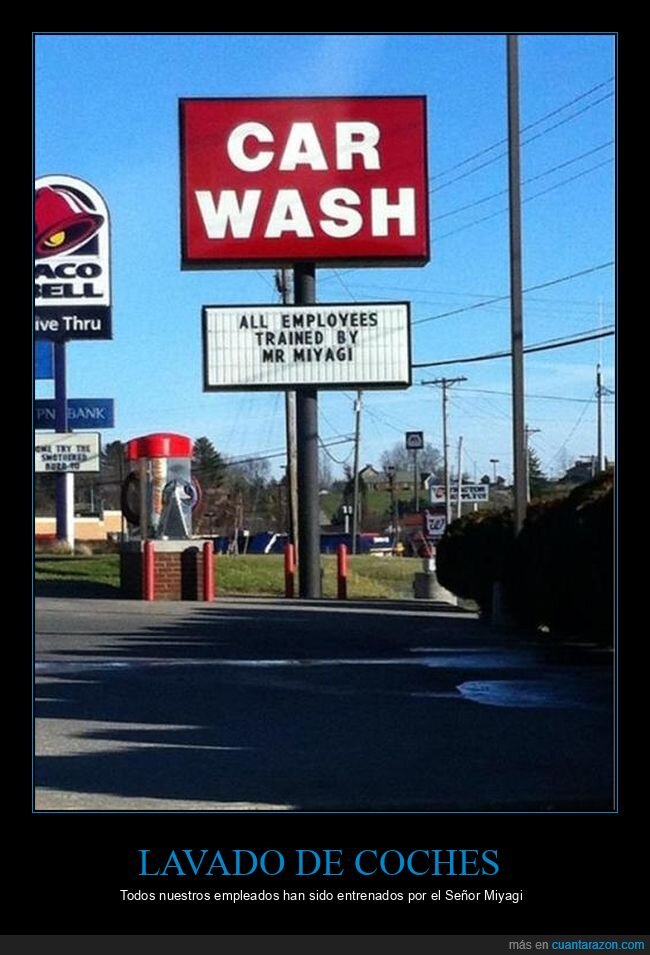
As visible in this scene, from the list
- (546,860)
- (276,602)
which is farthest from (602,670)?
(276,602)

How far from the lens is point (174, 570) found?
1135 inches

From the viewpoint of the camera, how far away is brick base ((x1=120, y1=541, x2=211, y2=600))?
94.1ft

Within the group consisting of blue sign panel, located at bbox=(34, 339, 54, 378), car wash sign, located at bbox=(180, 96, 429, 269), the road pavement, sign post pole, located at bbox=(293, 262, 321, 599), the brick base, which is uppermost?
car wash sign, located at bbox=(180, 96, 429, 269)

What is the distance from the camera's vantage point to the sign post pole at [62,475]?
40341 mm

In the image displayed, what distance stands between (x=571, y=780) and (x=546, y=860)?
2.18 metres

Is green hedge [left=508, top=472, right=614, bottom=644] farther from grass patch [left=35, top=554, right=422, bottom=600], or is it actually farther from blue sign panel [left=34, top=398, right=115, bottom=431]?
blue sign panel [left=34, top=398, right=115, bottom=431]

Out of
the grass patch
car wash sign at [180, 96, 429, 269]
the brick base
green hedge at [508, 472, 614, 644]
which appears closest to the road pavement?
green hedge at [508, 472, 614, 644]

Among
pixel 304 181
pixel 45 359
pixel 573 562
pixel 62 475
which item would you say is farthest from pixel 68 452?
pixel 573 562

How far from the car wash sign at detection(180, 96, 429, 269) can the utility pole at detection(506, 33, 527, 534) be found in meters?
5.33

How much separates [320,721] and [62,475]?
98.1 ft

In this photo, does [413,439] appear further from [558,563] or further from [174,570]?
[558,563]

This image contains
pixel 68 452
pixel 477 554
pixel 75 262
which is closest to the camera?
pixel 477 554

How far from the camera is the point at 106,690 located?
14.6 m

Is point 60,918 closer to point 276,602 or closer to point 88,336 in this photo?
point 276,602
